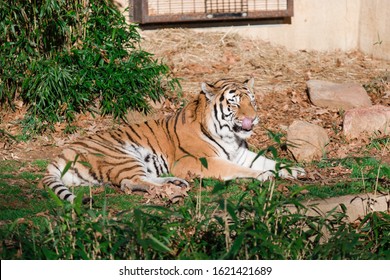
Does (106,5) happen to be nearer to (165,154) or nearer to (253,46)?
(165,154)

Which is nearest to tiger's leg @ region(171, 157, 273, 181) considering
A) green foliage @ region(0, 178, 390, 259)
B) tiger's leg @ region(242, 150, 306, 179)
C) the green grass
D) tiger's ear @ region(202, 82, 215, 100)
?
tiger's leg @ region(242, 150, 306, 179)

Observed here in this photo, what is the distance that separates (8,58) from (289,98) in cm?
286

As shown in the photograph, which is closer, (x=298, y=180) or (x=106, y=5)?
(x=298, y=180)

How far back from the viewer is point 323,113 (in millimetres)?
8906

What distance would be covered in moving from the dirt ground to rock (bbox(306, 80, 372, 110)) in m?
0.11

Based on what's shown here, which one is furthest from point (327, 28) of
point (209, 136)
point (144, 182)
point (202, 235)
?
point (202, 235)

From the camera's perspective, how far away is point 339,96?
9055 mm

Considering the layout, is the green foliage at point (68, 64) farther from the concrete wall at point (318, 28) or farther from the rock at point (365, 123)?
the concrete wall at point (318, 28)

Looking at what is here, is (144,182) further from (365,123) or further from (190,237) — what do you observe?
(365,123)

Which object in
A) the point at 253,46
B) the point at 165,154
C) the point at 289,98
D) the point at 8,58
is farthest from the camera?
the point at 253,46

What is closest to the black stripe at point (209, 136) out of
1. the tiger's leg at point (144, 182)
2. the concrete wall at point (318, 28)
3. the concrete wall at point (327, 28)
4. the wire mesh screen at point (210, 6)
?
the tiger's leg at point (144, 182)

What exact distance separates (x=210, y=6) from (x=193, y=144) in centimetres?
411

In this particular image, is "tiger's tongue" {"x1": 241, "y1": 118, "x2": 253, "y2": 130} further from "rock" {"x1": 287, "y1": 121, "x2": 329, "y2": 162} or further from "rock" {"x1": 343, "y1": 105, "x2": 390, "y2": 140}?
"rock" {"x1": 343, "y1": 105, "x2": 390, "y2": 140}
